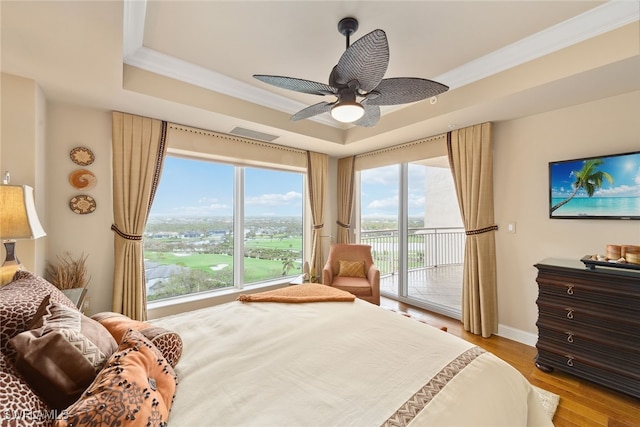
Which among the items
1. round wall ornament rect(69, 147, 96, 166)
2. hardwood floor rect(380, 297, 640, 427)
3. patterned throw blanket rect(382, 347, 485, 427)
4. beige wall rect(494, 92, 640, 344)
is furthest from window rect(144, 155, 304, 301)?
patterned throw blanket rect(382, 347, 485, 427)

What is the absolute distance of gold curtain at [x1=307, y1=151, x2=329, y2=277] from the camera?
4.43 metres

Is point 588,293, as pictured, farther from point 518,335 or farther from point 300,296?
point 300,296

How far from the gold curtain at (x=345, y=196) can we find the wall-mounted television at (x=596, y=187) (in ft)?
9.01

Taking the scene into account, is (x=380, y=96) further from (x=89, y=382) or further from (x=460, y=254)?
(x=460, y=254)

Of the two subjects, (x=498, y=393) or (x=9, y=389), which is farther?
(x=498, y=393)

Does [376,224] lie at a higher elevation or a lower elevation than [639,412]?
higher

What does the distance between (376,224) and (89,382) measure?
4.37 m

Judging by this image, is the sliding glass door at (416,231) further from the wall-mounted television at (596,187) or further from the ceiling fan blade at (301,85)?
the ceiling fan blade at (301,85)

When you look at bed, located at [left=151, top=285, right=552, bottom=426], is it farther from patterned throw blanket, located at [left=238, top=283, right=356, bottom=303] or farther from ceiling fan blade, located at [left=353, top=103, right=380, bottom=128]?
ceiling fan blade, located at [left=353, top=103, right=380, bottom=128]

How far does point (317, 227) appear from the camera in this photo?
14.8 ft

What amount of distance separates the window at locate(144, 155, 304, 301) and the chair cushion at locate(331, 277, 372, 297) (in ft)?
3.88

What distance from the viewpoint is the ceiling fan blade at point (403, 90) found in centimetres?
172

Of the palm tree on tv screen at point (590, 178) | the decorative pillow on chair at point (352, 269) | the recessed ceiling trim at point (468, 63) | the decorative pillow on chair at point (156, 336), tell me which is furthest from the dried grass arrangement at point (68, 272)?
the palm tree on tv screen at point (590, 178)

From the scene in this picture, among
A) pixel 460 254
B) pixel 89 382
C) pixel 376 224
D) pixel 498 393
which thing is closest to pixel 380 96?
pixel 498 393
